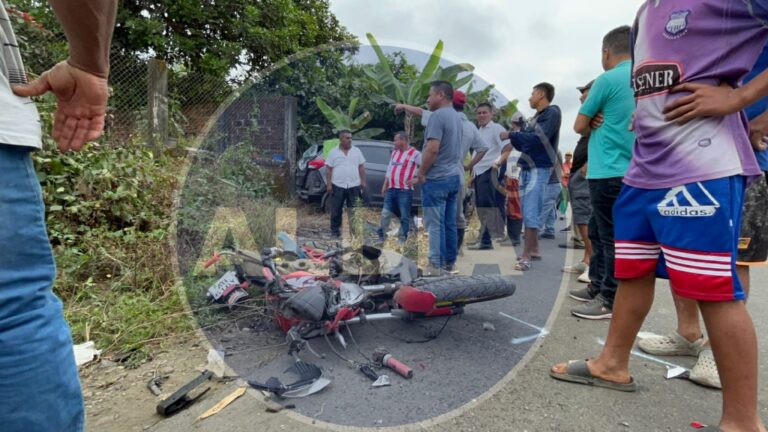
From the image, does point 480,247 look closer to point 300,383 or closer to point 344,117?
point 344,117

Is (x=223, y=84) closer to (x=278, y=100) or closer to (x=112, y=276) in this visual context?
(x=112, y=276)

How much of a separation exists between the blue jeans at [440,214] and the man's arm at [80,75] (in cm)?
254

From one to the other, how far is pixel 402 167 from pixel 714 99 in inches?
78.9

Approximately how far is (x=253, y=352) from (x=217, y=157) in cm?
111

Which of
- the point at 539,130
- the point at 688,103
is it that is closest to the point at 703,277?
the point at 688,103

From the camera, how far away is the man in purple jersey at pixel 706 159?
1299 millimetres

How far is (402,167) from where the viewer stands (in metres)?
3.12

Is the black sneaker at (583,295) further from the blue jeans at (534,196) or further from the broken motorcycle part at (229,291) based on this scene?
the broken motorcycle part at (229,291)

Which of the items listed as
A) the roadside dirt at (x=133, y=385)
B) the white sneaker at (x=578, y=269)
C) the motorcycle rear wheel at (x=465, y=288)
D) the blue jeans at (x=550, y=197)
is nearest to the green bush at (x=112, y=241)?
the roadside dirt at (x=133, y=385)

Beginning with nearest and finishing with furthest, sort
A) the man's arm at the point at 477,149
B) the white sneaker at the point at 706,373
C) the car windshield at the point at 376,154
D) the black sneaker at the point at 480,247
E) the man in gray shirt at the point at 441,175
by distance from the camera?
the white sneaker at the point at 706,373 → the car windshield at the point at 376,154 → the man in gray shirt at the point at 441,175 → the man's arm at the point at 477,149 → the black sneaker at the point at 480,247

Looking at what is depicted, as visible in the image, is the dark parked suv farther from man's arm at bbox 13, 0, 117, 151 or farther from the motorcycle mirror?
man's arm at bbox 13, 0, 117, 151

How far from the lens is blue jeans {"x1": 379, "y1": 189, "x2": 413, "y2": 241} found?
10.5 ft

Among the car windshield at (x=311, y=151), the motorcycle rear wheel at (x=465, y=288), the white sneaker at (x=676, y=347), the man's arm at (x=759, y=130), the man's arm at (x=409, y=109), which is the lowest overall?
the white sneaker at (x=676, y=347)

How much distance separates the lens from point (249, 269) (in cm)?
241
